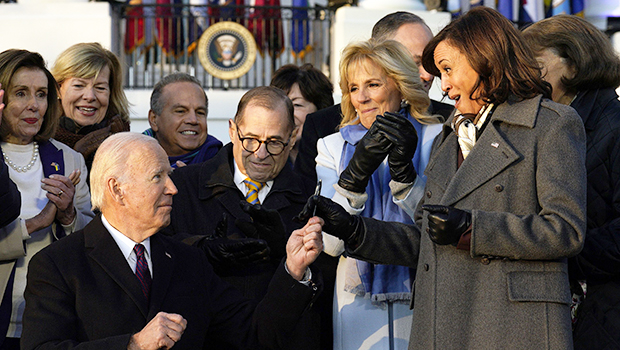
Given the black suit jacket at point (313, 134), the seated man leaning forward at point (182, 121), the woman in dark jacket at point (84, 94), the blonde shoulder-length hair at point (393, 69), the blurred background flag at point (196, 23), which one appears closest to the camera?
the blonde shoulder-length hair at point (393, 69)

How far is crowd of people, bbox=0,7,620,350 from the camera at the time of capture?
2512 mm

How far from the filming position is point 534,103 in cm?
262

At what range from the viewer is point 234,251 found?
3270mm

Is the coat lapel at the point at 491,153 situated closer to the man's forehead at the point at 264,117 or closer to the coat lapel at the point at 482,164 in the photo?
the coat lapel at the point at 482,164

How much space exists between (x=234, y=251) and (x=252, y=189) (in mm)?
500

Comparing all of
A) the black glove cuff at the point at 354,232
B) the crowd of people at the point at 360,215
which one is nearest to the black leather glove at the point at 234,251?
the crowd of people at the point at 360,215

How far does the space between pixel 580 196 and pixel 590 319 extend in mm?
733

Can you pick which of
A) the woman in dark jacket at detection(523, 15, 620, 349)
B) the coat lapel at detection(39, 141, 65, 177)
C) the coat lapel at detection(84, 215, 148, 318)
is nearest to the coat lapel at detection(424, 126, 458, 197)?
the woman in dark jacket at detection(523, 15, 620, 349)

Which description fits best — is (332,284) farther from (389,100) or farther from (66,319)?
(66,319)

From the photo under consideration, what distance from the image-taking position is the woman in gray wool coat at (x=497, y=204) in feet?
8.05

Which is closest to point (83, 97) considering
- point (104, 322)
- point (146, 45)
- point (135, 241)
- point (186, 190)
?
point (186, 190)

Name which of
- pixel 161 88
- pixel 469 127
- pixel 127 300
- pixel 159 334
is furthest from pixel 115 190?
pixel 161 88

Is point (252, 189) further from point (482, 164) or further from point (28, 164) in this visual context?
point (482, 164)

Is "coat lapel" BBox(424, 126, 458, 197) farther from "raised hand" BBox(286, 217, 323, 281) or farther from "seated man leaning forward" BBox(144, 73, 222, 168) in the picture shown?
"seated man leaning forward" BBox(144, 73, 222, 168)
